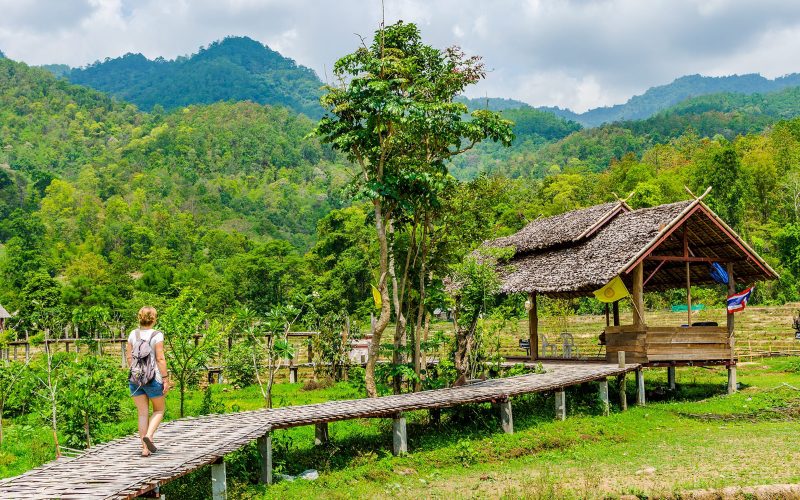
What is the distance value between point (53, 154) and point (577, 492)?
4802 inches

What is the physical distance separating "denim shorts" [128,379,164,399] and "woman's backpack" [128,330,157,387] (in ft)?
0.16

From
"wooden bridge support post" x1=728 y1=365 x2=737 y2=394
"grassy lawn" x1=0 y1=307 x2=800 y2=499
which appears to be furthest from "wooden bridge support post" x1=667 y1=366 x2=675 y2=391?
"wooden bridge support post" x1=728 y1=365 x2=737 y2=394

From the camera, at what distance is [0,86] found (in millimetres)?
132375

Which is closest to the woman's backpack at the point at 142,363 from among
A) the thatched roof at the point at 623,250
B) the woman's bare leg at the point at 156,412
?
the woman's bare leg at the point at 156,412

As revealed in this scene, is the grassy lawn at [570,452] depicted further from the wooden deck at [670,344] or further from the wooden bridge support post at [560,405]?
the wooden deck at [670,344]

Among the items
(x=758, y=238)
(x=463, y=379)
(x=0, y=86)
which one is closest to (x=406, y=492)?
(x=463, y=379)

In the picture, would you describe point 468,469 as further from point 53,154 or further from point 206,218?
point 53,154

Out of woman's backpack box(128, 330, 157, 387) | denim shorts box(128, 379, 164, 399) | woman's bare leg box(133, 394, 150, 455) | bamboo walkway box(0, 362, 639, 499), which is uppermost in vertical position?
woman's backpack box(128, 330, 157, 387)

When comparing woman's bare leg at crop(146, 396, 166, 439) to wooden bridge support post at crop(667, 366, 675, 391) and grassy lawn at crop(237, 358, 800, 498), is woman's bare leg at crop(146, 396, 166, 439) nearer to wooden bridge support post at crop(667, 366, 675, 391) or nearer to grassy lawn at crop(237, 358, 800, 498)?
grassy lawn at crop(237, 358, 800, 498)

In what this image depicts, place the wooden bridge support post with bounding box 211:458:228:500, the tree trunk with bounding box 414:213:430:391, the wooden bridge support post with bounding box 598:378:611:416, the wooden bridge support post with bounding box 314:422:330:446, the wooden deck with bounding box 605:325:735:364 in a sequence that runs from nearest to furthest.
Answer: the wooden bridge support post with bounding box 211:458:228:500 → the wooden bridge support post with bounding box 314:422:330:446 → the tree trunk with bounding box 414:213:430:391 → the wooden bridge support post with bounding box 598:378:611:416 → the wooden deck with bounding box 605:325:735:364

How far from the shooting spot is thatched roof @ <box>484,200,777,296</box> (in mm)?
16359

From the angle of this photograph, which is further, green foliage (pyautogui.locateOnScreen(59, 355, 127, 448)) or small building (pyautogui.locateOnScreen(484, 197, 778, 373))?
small building (pyautogui.locateOnScreen(484, 197, 778, 373))

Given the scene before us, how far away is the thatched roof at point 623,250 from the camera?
1636 cm

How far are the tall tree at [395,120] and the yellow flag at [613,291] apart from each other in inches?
182
